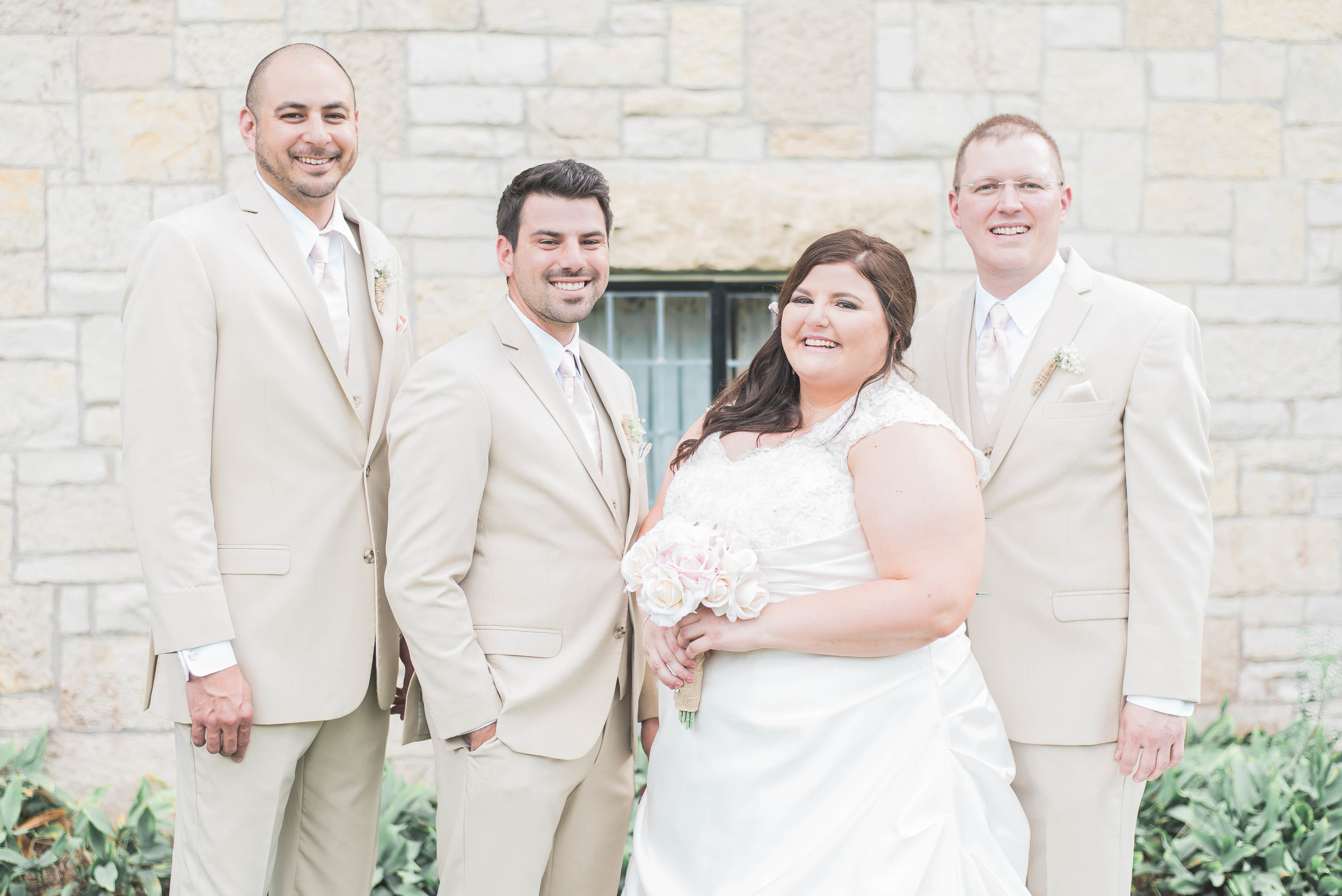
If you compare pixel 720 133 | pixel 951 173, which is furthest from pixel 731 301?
pixel 951 173

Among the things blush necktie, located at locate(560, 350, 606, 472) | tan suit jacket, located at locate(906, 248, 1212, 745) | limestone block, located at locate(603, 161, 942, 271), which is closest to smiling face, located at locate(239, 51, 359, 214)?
blush necktie, located at locate(560, 350, 606, 472)

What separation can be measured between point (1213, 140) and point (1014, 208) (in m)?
2.77

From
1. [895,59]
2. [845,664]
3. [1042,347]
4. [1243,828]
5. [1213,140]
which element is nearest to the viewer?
[845,664]

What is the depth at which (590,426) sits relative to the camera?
2615mm

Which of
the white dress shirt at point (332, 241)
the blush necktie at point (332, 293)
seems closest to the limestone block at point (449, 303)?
the white dress shirt at point (332, 241)

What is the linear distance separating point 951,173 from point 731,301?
1167 mm

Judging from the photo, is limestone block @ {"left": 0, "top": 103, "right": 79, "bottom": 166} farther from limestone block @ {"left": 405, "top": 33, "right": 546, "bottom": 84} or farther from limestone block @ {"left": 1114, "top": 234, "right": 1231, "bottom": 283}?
limestone block @ {"left": 1114, "top": 234, "right": 1231, "bottom": 283}

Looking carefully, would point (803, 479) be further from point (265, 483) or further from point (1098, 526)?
point (265, 483)

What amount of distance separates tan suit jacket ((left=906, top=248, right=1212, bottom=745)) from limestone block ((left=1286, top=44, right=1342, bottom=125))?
2.95 m

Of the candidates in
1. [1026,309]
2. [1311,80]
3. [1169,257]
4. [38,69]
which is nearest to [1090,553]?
[1026,309]

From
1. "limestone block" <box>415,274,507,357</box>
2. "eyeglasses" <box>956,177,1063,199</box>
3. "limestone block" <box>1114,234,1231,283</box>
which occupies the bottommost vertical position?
"limestone block" <box>415,274,507,357</box>

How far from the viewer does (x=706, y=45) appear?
176 inches

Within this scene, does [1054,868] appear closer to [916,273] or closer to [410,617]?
[410,617]

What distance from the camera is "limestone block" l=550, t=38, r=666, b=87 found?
443 cm
